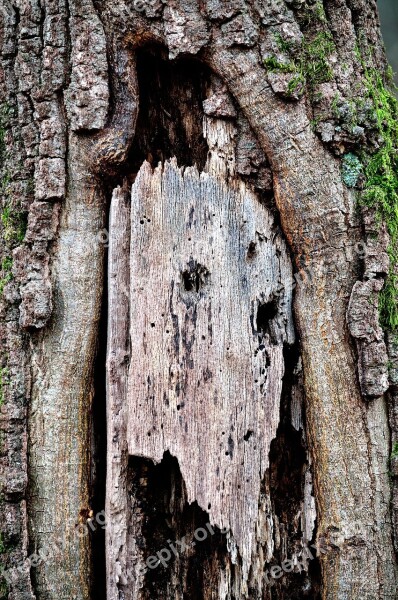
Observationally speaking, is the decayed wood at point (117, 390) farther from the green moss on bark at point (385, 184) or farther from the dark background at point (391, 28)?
the dark background at point (391, 28)

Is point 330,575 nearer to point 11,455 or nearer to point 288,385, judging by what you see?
point 288,385

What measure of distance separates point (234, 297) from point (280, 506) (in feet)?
2.58

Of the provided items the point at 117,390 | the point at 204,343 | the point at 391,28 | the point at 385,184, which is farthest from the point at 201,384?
the point at 391,28

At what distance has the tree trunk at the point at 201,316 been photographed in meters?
2.24

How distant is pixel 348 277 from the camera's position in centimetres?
227

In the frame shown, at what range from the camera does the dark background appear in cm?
506

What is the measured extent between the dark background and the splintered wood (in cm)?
343

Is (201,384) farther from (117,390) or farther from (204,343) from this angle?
(117,390)

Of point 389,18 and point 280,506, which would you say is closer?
point 280,506

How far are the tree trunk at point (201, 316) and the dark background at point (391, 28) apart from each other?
3039 millimetres

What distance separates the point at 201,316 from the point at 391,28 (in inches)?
156

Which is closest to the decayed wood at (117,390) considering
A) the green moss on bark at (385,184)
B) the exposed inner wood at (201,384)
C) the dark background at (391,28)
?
the exposed inner wood at (201,384)

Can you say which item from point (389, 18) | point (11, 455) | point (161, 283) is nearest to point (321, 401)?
point (161, 283)

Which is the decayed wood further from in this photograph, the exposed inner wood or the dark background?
the dark background
